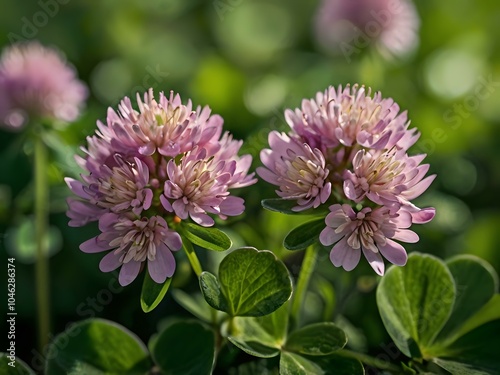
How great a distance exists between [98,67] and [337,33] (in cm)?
76

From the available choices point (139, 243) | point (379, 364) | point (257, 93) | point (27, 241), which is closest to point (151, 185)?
point (139, 243)

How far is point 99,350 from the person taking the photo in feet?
3.17

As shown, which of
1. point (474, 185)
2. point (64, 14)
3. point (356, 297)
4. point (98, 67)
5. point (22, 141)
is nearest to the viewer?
point (356, 297)

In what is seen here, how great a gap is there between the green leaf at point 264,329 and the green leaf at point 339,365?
0.06m

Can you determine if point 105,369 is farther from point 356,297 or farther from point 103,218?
point 356,297

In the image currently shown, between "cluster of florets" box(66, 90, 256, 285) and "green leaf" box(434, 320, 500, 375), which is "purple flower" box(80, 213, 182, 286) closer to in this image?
"cluster of florets" box(66, 90, 256, 285)

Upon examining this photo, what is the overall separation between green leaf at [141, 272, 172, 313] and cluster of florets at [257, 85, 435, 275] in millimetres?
191

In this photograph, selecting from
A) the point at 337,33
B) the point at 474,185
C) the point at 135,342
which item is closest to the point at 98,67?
the point at 337,33

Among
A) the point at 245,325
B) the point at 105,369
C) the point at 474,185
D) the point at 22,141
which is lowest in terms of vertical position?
the point at 105,369

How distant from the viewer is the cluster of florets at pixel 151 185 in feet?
2.79

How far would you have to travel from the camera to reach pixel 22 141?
4.63ft

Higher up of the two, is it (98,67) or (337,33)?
(337,33)

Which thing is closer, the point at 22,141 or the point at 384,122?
the point at 384,122

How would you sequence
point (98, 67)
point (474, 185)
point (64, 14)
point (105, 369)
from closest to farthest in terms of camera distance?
point (105, 369) → point (474, 185) → point (98, 67) → point (64, 14)
